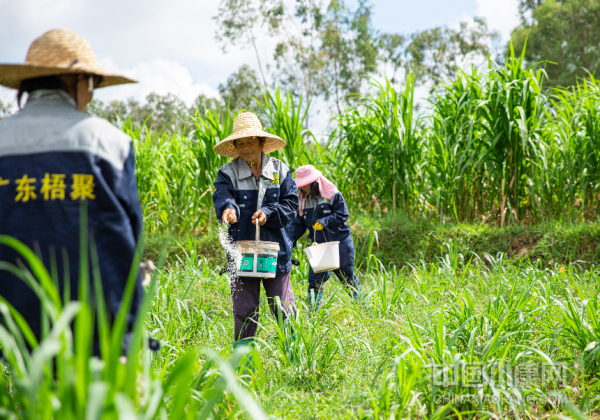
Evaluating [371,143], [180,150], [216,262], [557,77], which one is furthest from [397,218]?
[557,77]

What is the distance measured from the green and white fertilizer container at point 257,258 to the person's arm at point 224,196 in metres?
0.19

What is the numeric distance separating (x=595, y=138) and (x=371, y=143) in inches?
91.6

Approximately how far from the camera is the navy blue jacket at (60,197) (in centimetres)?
127

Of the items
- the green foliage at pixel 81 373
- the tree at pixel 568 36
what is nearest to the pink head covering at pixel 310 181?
the green foliage at pixel 81 373

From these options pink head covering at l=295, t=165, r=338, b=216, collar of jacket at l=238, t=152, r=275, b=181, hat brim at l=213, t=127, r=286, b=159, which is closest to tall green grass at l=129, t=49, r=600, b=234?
pink head covering at l=295, t=165, r=338, b=216

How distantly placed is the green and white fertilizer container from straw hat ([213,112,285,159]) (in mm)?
586

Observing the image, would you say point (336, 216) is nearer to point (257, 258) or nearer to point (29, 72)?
point (257, 258)

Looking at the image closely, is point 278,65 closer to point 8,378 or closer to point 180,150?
point 180,150

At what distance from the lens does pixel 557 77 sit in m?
17.4

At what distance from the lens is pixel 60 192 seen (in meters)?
1.28

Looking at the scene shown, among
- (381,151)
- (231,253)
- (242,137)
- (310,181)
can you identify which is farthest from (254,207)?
→ (381,151)

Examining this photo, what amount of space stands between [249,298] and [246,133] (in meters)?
0.96

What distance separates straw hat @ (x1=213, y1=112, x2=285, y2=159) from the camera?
2734 mm

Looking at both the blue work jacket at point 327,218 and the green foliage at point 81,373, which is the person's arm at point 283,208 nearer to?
the blue work jacket at point 327,218
